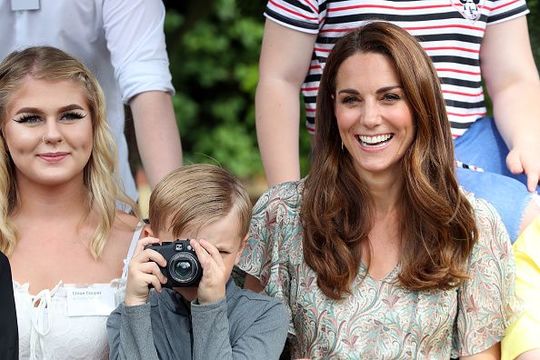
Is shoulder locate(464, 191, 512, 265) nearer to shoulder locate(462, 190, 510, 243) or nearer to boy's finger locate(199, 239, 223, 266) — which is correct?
shoulder locate(462, 190, 510, 243)

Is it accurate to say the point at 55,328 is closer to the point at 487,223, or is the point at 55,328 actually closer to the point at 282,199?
the point at 282,199

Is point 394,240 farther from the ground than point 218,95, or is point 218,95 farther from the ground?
point 394,240

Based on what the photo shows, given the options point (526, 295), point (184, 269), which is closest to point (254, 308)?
point (184, 269)

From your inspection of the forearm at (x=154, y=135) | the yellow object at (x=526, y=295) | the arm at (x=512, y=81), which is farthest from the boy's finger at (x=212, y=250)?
the arm at (x=512, y=81)

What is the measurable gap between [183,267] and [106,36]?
3.68ft

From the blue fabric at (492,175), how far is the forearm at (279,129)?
52 centimetres

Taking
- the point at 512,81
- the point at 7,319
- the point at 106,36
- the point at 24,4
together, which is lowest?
the point at 7,319

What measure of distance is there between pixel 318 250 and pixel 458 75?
0.78m

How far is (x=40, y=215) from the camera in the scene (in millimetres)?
3529

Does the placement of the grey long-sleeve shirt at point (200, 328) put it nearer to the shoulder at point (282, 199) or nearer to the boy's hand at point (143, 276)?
the boy's hand at point (143, 276)

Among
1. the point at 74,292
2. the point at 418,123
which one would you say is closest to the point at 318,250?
the point at 418,123

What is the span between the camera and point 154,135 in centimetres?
369

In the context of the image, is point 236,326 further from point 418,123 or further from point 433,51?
point 433,51

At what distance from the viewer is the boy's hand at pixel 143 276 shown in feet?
10.0
